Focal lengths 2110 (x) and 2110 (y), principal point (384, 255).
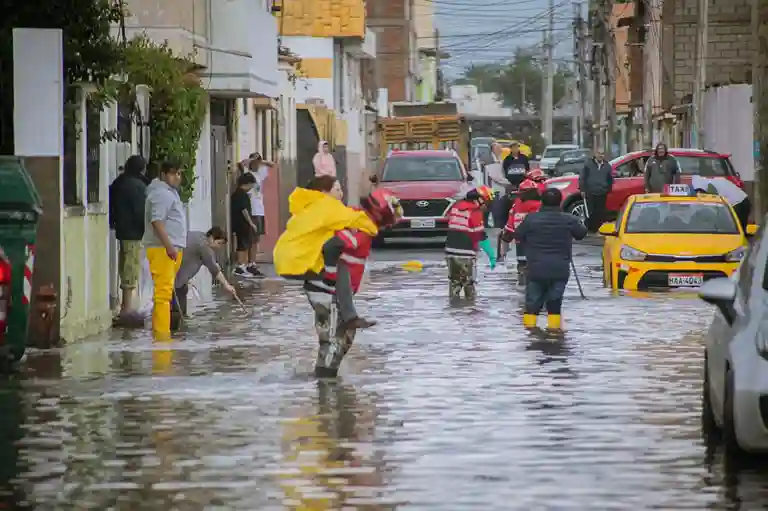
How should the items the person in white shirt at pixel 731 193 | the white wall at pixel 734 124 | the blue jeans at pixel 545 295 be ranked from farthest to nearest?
the white wall at pixel 734 124
the person in white shirt at pixel 731 193
the blue jeans at pixel 545 295

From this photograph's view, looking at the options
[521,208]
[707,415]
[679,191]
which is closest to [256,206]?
[521,208]

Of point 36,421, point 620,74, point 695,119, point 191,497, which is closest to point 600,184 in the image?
point 695,119

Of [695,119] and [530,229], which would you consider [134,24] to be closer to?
[530,229]

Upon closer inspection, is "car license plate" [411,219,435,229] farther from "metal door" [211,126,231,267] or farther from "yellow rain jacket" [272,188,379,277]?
"yellow rain jacket" [272,188,379,277]

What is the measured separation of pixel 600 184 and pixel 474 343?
24.4m

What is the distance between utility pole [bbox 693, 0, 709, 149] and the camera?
4922 centimetres

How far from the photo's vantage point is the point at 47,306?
1881 cm

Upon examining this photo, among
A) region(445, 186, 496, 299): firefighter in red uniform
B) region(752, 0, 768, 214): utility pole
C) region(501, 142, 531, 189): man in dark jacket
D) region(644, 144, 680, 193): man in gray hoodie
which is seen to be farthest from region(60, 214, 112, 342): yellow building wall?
region(501, 142, 531, 189): man in dark jacket

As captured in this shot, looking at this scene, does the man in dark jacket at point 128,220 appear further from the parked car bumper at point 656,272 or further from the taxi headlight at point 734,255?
the taxi headlight at point 734,255

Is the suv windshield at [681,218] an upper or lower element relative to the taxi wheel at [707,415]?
upper

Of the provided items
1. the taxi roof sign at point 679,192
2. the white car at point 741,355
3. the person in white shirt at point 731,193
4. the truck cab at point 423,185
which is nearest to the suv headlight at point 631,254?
the taxi roof sign at point 679,192

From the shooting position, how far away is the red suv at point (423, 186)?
136ft

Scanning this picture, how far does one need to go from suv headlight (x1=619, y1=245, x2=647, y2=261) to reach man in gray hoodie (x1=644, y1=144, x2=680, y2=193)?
533 inches

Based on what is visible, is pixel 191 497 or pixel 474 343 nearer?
pixel 191 497
